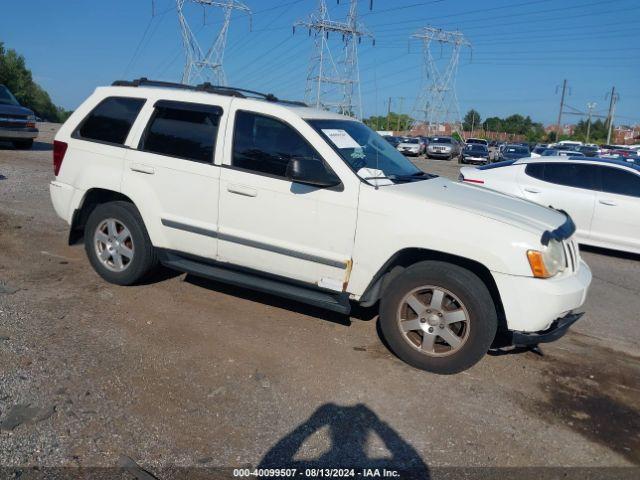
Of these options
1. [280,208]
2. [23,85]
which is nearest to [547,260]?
[280,208]

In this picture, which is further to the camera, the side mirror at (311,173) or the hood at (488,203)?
the side mirror at (311,173)

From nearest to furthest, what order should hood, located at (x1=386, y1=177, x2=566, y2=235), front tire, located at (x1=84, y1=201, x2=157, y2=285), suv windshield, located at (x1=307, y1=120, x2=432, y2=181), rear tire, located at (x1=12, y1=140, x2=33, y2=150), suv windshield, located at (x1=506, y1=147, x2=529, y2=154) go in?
hood, located at (x1=386, y1=177, x2=566, y2=235) → suv windshield, located at (x1=307, y1=120, x2=432, y2=181) → front tire, located at (x1=84, y1=201, x2=157, y2=285) → rear tire, located at (x1=12, y1=140, x2=33, y2=150) → suv windshield, located at (x1=506, y1=147, x2=529, y2=154)

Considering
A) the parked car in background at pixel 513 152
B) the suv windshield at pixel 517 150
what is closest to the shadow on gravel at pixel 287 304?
the parked car in background at pixel 513 152

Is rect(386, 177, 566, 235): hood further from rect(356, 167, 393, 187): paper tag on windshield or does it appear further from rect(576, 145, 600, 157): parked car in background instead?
rect(576, 145, 600, 157): parked car in background

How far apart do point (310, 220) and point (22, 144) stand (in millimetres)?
16660

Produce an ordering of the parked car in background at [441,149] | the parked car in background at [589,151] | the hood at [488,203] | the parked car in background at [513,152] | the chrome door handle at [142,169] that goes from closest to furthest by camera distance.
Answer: the hood at [488,203] → the chrome door handle at [142,169] → the parked car in background at [589,151] → the parked car in background at [513,152] → the parked car in background at [441,149]

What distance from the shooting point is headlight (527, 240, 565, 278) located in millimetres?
3951

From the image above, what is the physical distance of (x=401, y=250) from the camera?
14.0 ft

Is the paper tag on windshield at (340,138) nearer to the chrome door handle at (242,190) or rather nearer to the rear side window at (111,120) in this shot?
the chrome door handle at (242,190)

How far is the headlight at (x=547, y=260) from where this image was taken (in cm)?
395

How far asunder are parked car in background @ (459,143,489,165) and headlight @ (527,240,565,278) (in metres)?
33.3

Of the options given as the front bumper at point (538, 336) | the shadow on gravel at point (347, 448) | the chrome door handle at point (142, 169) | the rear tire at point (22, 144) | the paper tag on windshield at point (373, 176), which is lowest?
the shadow on gravel at point (347, 448)

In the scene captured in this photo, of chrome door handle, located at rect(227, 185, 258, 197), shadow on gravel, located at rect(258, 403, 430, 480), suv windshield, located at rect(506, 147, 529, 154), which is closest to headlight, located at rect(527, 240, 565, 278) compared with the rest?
shadow on gravel, located at rect(258, 403, 430, 480)

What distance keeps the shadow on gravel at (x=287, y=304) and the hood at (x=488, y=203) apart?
4.52 ft
